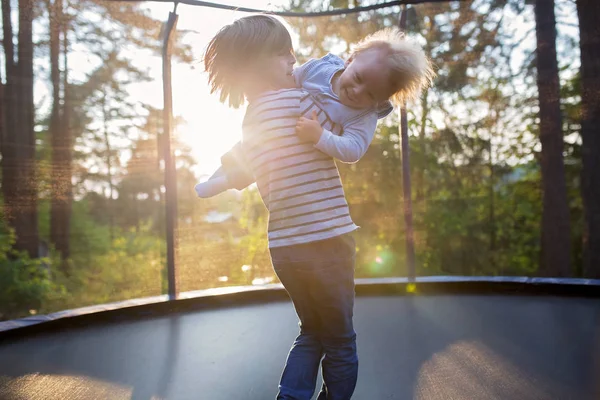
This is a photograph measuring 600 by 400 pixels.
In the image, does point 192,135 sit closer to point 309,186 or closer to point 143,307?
point 143,307

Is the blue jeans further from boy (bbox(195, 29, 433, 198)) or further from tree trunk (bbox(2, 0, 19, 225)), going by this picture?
tree trunk (bbox(2, 0, 19, 225))

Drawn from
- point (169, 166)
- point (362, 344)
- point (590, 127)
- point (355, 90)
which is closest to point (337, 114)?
point (355, 90)

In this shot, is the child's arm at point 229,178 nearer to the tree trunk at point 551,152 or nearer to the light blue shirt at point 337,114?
the light blue shirt at point 337,114

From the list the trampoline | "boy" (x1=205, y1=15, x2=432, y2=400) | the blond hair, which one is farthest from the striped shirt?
the trampoline

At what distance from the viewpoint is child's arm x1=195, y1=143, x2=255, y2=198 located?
1005 millimetres

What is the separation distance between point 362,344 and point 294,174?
0.80 metres

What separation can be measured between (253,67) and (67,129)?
9.81 feet

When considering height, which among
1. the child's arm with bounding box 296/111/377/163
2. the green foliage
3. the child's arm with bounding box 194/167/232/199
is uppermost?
the child's arm with bounding box 296/111/377/163

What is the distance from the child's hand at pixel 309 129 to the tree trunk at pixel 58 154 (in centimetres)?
214

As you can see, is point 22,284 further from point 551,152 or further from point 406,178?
point 551,152

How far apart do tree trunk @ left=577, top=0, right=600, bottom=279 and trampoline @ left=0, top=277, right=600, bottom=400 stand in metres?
1.50

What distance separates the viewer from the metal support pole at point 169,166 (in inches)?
84.0

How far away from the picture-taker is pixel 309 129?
0.87 meters

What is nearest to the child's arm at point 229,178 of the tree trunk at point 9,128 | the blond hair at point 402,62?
the blond hair at point 402,62
